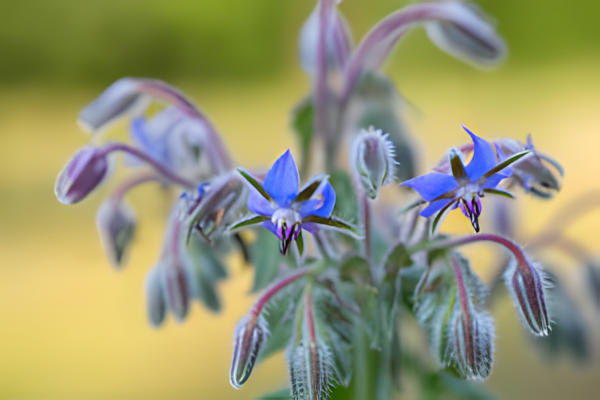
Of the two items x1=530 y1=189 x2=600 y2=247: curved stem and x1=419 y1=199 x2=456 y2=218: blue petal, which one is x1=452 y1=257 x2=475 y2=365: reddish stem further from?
x1=530 y1=189 x2=600 y2=247: curved stem

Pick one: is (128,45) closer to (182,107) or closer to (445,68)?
(445,68)

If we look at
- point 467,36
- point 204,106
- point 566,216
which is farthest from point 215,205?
point 204,106

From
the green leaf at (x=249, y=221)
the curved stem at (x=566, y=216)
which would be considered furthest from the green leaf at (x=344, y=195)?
the curved stem at (x=566, y=216)

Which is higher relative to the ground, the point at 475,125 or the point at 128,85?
the point at 475,125

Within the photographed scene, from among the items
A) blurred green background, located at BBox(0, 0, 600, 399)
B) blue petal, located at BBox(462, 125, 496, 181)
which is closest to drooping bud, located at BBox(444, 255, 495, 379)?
blue petal, located at BBox(462, 125, 496, 181)

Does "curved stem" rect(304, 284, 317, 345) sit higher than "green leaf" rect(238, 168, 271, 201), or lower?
lower

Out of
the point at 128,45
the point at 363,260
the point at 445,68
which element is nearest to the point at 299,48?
the point at 363,260
